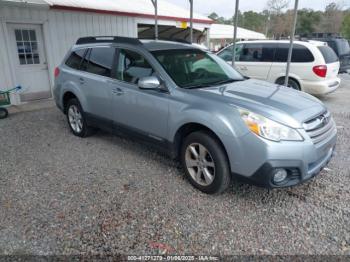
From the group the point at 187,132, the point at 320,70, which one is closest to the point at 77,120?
the point at 187,132

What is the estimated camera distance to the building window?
7281 millimetres

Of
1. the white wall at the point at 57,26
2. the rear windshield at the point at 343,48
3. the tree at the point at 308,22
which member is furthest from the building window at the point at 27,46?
the tree at the point at 308,22

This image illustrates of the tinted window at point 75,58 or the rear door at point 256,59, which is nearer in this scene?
the tinted window at point 75,58

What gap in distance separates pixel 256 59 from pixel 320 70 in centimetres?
183

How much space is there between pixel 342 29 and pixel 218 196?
5524 cm

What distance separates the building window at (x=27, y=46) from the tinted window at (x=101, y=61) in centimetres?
401

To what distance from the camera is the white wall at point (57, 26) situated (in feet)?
22.6

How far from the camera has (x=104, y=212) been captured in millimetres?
2865

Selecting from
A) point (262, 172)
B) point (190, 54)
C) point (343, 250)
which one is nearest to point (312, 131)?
point (262, 172)

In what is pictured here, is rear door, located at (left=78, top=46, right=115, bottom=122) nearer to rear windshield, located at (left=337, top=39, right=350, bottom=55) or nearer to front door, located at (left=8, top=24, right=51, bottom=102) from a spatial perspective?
front door, located at (left=8, top=24, right=51, bottom=102)

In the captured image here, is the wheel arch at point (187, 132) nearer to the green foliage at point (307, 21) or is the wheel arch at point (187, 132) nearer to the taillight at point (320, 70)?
the taillight at point (320, 70)

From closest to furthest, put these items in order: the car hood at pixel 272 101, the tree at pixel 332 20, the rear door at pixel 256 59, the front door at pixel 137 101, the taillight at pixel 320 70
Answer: the car hood at pixel 272 101 → the front door at pixel 137 101 → the taillight at pixel 320 70 → the rear door at pixel 256 59 → the tree at pixel 332 20

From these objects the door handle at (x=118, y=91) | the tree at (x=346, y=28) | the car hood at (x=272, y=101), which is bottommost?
the door handle at (x=118, y=91)

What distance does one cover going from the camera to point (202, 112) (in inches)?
116
